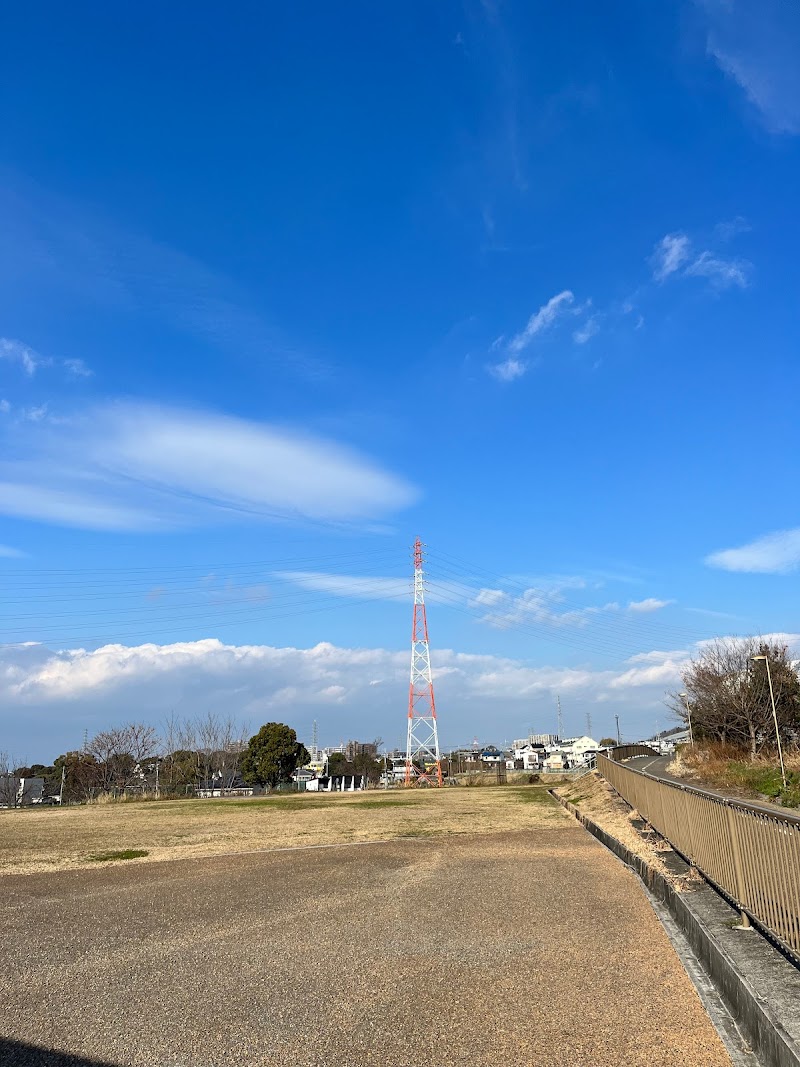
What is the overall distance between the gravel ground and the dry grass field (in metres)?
3.76

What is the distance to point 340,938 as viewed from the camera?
752 centimetres

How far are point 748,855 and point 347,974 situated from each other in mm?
3647

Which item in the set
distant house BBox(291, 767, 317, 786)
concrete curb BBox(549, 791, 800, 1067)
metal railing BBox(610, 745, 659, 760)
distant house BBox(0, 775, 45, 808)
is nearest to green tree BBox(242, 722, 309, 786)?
distant house BBox(291, 767, 317, 786)

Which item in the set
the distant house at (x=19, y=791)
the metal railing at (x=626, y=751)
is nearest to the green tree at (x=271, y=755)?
the distant house at (x=19, y=791)

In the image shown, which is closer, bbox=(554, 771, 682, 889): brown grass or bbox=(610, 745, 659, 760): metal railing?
bbox=(554, 771, 682, 889): brown grass

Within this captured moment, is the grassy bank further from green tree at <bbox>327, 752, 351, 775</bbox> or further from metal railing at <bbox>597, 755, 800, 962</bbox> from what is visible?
green tree at <bbox>327, 752, 351, 775</bbox>

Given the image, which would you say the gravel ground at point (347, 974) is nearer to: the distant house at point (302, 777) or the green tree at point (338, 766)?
the distant house at point (302, 777)

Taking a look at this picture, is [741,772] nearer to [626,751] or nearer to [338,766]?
[626,751]

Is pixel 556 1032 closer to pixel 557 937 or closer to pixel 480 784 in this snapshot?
pixel 557 937

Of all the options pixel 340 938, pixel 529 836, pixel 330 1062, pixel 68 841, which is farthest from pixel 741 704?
pixel 330 1062

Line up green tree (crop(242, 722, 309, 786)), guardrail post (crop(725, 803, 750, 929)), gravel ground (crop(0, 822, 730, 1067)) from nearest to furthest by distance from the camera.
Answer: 1. gravel ground (crop(0, 822, 730, 1067))
2. guardrail post (crop(725, 803, 750, 929))
3. green tree (crop(242, 722, 309, 786))

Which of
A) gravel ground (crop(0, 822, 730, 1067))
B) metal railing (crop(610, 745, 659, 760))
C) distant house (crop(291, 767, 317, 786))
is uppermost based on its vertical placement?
metal railing (crop(610, 745, 659, 760))

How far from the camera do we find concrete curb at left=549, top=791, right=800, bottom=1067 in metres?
4.39

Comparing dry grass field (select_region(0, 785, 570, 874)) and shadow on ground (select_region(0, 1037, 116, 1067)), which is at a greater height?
shadow on ground (select_region(0, 1037, 116, 1067))
